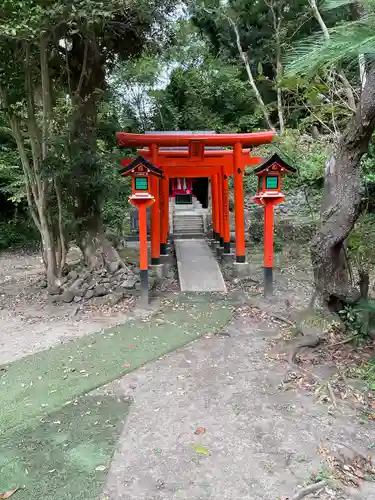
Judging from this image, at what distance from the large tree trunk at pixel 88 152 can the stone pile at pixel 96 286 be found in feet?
0.83

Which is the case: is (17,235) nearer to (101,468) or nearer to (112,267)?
(112,267)

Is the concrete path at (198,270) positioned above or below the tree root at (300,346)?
above

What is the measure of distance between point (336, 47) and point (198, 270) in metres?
6.23

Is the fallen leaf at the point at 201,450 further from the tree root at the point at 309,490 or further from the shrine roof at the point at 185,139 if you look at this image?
the shrine roof at the point at 185,139

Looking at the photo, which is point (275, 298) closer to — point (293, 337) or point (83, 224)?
point (293, 337)

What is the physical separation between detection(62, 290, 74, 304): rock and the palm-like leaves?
5.24 metres

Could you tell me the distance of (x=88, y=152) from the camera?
6363 millimetres

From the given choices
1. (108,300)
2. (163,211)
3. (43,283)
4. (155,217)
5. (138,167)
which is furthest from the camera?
(163,211)

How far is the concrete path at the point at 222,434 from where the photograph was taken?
234cm

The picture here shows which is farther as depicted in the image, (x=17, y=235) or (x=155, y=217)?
(x=17, y=235)

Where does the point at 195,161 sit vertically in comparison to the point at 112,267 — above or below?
above

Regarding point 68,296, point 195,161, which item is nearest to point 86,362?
point 68,296

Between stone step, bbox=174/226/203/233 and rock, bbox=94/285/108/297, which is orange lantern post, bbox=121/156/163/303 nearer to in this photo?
rock, bbox=94/285/108/297

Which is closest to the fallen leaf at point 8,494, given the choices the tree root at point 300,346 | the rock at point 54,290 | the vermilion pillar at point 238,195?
the tree root at point 300,346
